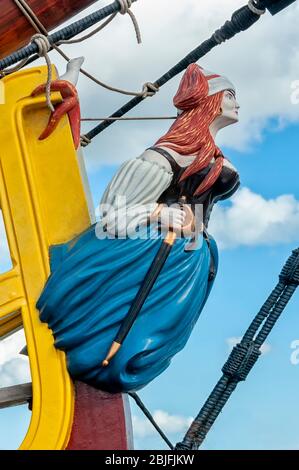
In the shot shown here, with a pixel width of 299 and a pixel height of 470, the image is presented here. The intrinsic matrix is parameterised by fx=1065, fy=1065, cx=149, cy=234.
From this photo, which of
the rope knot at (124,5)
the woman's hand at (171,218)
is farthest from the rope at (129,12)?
the woman's hand at (171,218)

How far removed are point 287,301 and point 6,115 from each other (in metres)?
1.44

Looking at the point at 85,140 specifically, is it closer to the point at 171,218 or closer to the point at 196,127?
the point at 196,127

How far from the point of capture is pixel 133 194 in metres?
4.27

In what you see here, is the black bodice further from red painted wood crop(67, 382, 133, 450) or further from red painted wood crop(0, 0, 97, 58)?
red painted wood crop(67, 382, 133, 450)

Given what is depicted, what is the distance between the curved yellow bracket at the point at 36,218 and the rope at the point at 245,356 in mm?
558

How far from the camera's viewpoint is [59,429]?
162 inches

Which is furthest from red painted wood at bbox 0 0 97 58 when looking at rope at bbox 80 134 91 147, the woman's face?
rope at bbox 80 134 91 147

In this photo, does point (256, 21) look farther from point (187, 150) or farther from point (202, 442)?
point (202, 442)

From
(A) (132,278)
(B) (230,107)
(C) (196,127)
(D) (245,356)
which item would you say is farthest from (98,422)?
(B) (230,107)

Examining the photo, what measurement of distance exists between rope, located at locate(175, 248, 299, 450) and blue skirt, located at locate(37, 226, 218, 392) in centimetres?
32

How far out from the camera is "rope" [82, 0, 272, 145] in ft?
14.4

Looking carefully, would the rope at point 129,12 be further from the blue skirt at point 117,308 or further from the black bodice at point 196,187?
the blue skirt at point 117,308
